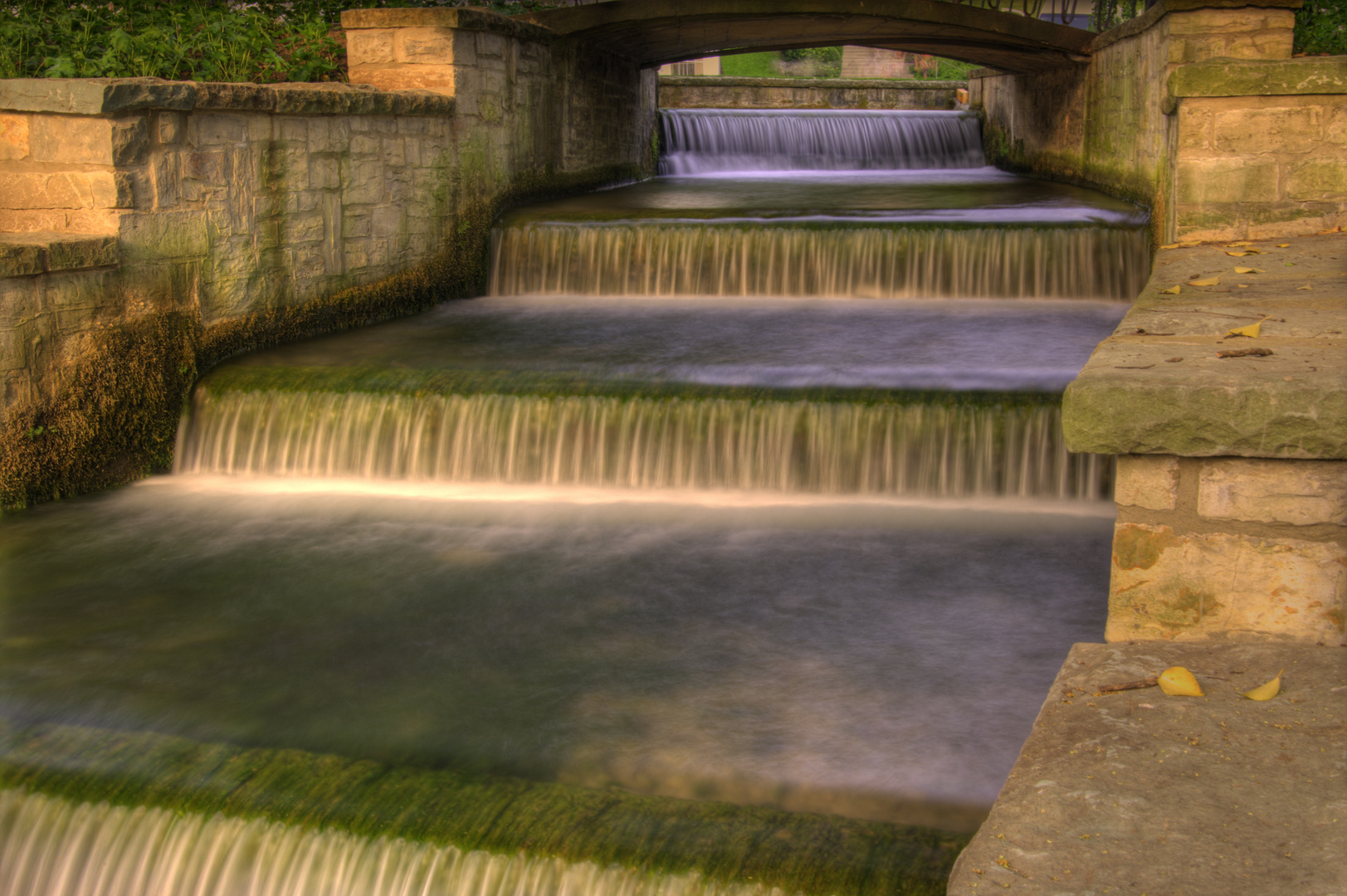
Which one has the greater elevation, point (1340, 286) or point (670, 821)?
point (1340, 286)

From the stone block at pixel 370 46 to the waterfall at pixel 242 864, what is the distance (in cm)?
617

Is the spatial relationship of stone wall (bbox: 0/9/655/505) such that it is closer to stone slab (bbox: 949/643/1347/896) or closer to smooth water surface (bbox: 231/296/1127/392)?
smooth water surface (bbox: 231/296/1127/392)

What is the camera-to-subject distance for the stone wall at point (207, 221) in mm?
5375

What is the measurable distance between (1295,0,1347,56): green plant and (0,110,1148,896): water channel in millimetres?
1516

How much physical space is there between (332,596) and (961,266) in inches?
Result: 201

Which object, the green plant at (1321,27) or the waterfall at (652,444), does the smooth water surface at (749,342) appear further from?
the green plant at (1321,27)

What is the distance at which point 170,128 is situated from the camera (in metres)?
5.79

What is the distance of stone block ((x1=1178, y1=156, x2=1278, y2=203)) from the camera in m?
5.96

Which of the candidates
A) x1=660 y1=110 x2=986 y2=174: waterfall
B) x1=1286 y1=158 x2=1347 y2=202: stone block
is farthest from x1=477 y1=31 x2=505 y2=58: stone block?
x1=660 y1=110 x2=986 y2=174: waterfall

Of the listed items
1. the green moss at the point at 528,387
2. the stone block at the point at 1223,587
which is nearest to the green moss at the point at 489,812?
the stone block at the point at 1223,587

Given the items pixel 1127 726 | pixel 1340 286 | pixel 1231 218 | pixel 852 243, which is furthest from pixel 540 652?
pixel 852 243

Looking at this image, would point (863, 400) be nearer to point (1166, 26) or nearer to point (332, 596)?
point (332, 596)

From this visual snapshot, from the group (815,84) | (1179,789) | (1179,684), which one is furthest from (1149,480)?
(815,84)

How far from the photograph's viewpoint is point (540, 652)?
379 cm
